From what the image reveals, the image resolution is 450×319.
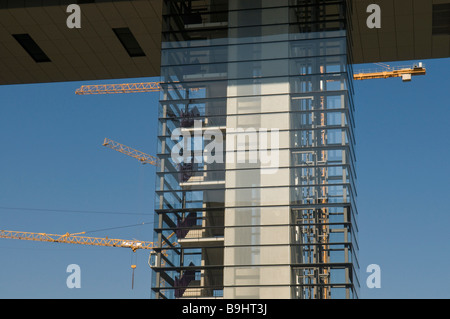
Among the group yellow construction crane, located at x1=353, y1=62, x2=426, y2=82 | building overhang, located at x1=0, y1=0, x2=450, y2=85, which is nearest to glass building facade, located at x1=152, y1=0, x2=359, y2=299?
building overhang, located at x1=0, y1=0, x2=450, y2=85

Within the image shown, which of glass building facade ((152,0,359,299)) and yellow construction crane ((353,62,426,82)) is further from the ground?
yellow construction crane ((353,62,426,82))

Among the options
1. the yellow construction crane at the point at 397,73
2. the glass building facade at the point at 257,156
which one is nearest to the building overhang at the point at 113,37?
the glass building facade at the point at 257,156

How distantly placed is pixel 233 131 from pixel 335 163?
2.42 m

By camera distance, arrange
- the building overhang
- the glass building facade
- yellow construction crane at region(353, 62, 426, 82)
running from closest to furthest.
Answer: the glass building facade < the building overhang < yellow construction crane at region(353, 62, 426, 82)

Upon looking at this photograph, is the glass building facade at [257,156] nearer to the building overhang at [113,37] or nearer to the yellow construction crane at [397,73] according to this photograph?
the building overhang at [113,37]

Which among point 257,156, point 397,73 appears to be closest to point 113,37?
point 257,156

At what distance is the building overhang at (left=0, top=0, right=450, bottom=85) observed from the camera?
2084cm

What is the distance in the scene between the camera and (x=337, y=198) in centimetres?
1755

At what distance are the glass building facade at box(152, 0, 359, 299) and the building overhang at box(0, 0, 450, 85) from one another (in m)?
1.81

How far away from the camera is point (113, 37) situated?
74.0ft

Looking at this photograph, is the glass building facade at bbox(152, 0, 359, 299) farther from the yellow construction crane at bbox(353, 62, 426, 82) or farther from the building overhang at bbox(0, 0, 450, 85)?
the yellow construction crane at bbox(353, 62, 426, 82)

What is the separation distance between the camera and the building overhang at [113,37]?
20.8 meters

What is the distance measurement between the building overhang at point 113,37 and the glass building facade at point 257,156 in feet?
5.95
